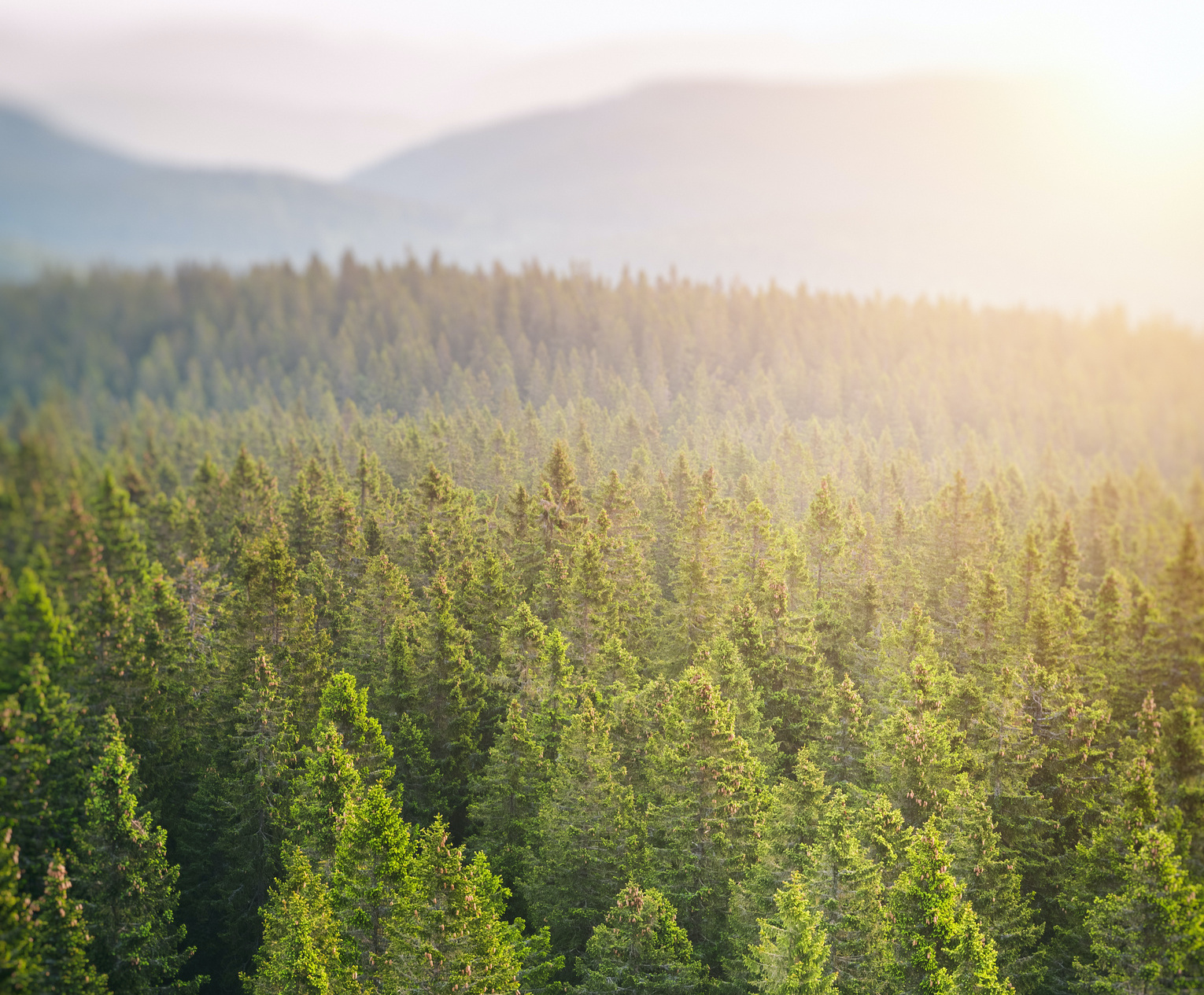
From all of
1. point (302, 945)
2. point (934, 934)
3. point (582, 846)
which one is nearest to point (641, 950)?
point (582, 846)

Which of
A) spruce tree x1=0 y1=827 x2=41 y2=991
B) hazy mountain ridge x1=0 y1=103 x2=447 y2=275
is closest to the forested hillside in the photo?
spruce tree x1=0 y1=827 x2=41 y2=991

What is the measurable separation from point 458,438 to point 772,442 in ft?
125

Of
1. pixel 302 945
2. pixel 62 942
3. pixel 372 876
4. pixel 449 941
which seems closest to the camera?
pixel 449 941

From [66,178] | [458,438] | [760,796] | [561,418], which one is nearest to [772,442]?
[561,418]

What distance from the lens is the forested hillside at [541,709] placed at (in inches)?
950

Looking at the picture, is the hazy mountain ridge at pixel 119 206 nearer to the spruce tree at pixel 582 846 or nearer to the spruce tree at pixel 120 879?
the spruce tree at pixel 120 879

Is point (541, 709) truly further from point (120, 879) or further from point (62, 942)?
point (62, 942)

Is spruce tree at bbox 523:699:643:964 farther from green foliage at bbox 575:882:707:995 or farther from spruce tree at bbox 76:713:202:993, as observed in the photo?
spruce tree at bbox 76:713:202:993

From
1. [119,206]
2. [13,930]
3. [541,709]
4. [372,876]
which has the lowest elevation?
[372,876]

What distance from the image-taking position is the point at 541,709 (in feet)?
128

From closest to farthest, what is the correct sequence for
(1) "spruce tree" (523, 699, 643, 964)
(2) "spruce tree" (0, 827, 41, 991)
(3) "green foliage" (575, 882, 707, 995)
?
1. (2) "spruce tree" (0, 827, 41, 991)
2. (3) "green foliage" (575, 882, 707, 995)
3. (1) "spruce tree" (523, 699, 643, 964)

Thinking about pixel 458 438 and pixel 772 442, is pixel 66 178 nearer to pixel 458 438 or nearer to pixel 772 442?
pixel 458 438

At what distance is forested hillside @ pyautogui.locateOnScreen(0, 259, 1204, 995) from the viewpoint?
79.2ft

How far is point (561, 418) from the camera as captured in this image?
300 ft
